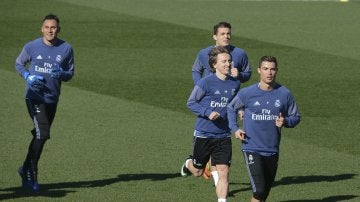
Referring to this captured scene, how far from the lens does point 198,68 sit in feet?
53.0

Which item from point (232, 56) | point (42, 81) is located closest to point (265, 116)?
point (232, 56)

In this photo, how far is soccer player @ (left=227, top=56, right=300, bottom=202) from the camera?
1329 cm

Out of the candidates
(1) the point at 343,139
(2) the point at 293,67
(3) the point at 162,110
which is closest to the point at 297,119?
(1) the point at 343,139

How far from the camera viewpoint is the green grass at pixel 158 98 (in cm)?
1616

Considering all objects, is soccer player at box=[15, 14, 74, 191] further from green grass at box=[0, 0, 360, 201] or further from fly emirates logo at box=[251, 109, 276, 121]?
fly emirates logo at box=[251, 109, 276, 121]

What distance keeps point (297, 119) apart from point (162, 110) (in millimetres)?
8820

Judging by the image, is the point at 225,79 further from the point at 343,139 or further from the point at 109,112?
the point at 109,112

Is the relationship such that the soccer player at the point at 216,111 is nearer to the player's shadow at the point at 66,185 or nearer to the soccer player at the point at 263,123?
the soccer player at the point at 263,123

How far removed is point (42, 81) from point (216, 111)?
271cm

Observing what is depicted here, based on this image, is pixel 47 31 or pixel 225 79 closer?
pixel 225 79

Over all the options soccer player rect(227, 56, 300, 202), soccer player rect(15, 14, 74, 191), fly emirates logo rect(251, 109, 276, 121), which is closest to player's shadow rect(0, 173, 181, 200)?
soccer player rect(15, 14, 74, 191)

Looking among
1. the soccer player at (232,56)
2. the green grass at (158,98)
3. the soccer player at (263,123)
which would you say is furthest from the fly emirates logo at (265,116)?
the green grass at (158,98)

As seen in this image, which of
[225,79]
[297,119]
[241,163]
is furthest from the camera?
[241,163]

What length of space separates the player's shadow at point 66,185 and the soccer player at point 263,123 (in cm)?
318
